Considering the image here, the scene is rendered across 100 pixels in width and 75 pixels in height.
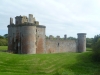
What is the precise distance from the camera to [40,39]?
42781 millimetres

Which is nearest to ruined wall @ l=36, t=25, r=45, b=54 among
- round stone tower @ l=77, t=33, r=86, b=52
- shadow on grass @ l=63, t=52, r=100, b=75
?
shadow on grass @ l=63, t=52, r=100, b=75

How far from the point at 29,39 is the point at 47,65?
10266 millimetres

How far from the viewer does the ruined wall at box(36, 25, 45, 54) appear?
4210cm

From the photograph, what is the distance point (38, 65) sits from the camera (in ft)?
97.2

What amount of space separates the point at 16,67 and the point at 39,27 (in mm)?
15536

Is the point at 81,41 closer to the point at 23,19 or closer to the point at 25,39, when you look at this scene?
the point at 23,19

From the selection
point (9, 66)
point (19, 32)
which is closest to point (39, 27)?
point (19, 32)

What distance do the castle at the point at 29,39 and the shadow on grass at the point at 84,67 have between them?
962 cm

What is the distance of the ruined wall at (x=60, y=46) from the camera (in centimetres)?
4648

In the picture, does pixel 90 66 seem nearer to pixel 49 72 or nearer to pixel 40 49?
pixel 49 72

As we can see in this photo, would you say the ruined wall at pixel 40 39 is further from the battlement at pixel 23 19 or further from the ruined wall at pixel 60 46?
the ruined wall at pixel 60 46

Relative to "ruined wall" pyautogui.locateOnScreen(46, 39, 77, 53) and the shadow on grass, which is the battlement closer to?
"ruined wall" pyautogui.locateOnScreen(46, 39, 77, 53)

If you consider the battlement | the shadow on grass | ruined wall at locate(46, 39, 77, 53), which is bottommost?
the shadow on grass

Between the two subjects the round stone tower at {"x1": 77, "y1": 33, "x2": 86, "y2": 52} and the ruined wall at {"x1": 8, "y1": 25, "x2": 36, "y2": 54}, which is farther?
the round stone tower at {"x1": 77, "y1": 33, "x2": 86, "y2": 52}
